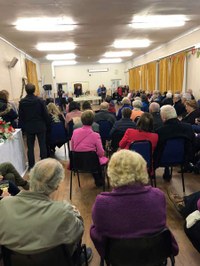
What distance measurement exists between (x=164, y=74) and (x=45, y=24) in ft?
19.2

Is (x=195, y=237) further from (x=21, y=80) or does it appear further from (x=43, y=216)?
(x=21, y=80)

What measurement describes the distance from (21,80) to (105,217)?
8873 mm

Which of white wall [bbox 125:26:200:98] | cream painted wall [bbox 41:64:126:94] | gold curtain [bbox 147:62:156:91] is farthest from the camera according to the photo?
cream painted wall [bbox 41:64:126:94]

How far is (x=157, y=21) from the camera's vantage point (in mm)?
5883

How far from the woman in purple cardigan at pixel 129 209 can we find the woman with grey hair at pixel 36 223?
0.18 meters

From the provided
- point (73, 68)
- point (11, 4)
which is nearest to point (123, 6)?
point (11, 4)

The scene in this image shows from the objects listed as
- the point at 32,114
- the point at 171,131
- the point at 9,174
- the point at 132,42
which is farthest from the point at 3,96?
the point at 132,42

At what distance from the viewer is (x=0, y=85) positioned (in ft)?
22.0

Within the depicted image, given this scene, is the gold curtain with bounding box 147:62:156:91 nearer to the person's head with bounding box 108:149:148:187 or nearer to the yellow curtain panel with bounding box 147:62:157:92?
the yellow curtain panel with bounding box 147:62:157:92

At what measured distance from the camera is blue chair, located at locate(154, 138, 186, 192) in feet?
9.73

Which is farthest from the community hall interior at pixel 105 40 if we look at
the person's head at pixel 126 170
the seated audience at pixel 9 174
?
the person's head at pixel 126 170

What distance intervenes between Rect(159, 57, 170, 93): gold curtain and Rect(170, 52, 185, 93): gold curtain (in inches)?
16.3

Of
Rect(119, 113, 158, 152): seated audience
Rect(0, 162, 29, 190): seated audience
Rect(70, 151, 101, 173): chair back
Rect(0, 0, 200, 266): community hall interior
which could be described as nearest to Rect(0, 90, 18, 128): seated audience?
Rect(0, 0, 200, 266): community hall interior

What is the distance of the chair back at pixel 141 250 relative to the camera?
1345 millimetres
